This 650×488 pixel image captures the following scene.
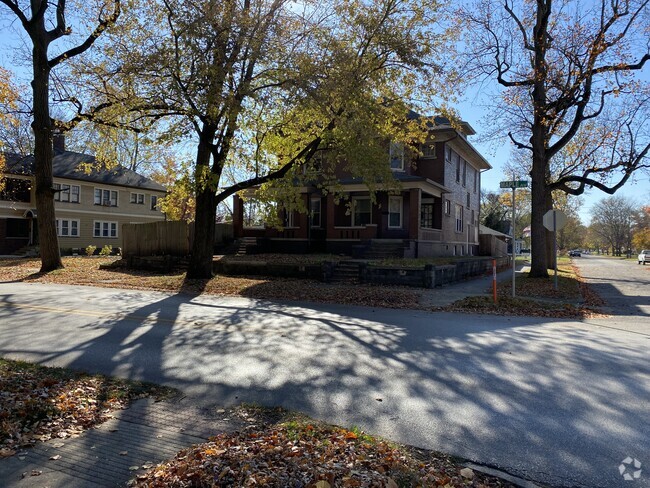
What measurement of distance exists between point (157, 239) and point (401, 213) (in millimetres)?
13726

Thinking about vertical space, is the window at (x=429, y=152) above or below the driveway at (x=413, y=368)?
above

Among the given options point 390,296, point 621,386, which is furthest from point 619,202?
point 621,386

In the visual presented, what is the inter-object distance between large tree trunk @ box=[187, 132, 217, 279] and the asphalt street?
6.85 metres

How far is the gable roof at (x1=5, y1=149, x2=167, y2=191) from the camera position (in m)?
36.1

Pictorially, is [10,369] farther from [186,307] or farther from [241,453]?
[186,307]

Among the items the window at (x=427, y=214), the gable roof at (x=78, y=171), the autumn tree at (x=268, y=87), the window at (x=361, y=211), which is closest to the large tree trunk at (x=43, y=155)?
the autumn tree at (x=268, y=87)

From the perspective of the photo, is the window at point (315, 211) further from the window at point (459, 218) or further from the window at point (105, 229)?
the window at point (105, 229)

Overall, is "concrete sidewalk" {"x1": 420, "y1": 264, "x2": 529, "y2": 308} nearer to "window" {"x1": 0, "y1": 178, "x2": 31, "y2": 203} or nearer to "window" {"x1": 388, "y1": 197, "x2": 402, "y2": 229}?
"window" {"x1": 388, "y1": 197, "x2": 402, "y2": 229}

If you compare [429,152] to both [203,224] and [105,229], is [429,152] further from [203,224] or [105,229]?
[105,229]

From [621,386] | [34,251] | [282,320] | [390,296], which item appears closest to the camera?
[621,386]

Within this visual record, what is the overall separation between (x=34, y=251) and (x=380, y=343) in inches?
1401

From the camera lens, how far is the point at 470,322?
10.5 meters

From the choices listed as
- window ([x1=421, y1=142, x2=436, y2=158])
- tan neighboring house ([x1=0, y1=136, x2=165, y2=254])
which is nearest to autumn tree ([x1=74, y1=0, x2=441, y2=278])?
window ([x1=421, y1=142, x2=436, y2=158])

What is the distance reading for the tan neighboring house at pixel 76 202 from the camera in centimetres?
3631
